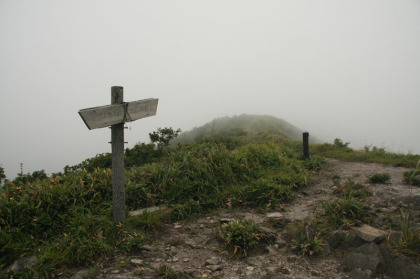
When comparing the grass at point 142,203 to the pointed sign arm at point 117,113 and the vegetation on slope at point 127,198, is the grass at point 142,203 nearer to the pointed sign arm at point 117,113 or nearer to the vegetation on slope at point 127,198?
the vegetation on slope at point 127,198

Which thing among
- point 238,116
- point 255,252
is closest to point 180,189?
point 255,252

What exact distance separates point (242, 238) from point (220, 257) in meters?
0.44

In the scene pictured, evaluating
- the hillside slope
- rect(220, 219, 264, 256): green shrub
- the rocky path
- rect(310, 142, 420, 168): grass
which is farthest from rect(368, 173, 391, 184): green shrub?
the hillside slope

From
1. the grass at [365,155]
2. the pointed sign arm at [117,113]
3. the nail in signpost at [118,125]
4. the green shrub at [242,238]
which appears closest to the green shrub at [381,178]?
the grass at [365,155]

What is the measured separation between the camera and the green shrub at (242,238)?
4.07 meters

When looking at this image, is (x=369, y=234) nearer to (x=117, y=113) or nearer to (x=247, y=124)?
(x=117, y=113)

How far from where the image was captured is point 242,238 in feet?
13.5

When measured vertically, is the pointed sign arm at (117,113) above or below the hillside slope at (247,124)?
below

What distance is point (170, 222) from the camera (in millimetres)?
5285

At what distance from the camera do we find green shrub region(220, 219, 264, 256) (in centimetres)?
407

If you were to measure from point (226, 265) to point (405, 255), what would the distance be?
2.39m

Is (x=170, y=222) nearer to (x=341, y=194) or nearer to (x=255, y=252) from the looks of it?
(x=255, y=252)

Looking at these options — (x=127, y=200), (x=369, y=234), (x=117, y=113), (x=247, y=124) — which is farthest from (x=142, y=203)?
(x=247, y=124)

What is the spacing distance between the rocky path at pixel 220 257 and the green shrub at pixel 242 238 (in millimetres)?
137
